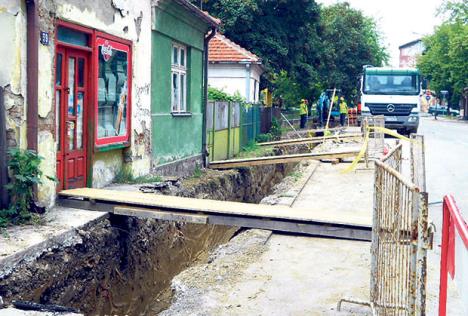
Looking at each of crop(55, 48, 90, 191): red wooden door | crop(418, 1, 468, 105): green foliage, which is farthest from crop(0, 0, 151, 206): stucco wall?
crop(418, 1, 468, 105): green foliage

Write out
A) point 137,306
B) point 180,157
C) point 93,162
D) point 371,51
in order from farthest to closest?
point 371,51, point 180,157, point 93,162, point 137,306

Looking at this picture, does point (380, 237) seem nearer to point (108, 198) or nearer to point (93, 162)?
point (108, 198)

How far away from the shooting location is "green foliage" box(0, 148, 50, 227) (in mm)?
7137

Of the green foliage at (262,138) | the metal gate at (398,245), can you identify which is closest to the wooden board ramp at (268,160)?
the green foliage at (262,138)

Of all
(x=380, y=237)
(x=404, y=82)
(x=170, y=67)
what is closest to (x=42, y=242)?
(x=380, y=237)

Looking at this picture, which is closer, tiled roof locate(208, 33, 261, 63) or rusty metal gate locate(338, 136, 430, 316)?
rusty metal gate locate(338, 136, 430, 316)

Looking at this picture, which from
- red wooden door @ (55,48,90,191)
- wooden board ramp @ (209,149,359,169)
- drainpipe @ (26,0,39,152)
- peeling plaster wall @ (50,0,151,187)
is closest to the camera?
drainpipe @ (26,0,39,152)

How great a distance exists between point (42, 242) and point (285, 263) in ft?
9.55

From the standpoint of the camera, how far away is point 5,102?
7258 mm

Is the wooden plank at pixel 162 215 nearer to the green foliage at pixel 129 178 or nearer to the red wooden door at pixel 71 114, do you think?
the red wooden door at pixel 71 114

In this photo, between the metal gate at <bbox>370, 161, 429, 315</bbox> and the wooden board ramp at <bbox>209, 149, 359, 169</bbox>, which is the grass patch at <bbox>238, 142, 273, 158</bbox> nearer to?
the wooden board ramp at <bbox>209, 149, 359, 169</bbox>

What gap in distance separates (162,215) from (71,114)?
2368 mm

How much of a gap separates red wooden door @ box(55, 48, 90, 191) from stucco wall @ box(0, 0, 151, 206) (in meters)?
0.43

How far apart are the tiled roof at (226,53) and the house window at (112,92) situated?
50.8 feet
